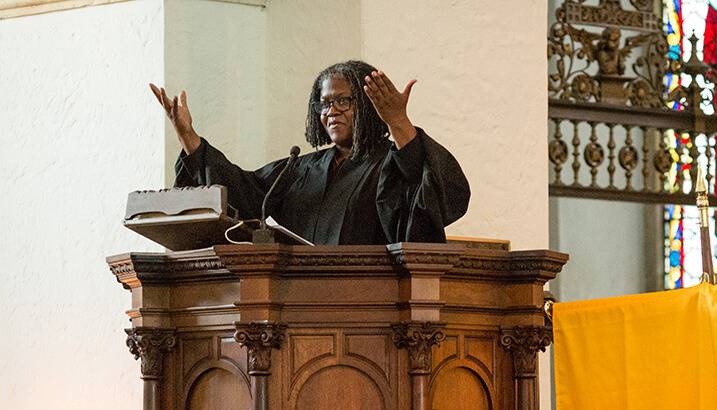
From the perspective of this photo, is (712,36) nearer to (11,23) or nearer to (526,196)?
(526,196)

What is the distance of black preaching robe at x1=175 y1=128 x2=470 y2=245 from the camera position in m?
4.46

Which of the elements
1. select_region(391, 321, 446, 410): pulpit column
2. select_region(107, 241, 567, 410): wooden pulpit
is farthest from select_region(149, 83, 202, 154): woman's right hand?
select_region(391, 321, 446, 410): pulpit column

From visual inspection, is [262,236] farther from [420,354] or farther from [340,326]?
[420,354]

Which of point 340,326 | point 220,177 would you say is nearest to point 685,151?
point 220,177

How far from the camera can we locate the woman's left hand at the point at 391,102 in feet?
13.7

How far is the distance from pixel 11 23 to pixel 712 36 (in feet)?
19.1

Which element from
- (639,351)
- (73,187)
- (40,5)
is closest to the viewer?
(639,351)

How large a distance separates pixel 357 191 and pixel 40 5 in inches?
105

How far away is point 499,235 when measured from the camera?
661 cm

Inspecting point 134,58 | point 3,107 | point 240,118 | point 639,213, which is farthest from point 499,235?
point 639,213

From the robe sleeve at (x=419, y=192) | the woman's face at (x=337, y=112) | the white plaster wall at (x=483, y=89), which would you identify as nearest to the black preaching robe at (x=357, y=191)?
the robe sleeve at (x=419, y=192)

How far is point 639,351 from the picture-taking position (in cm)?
488

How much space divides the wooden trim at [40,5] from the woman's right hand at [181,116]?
193cm

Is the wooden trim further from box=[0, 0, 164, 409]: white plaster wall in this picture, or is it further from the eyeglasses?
the eyeglasses
